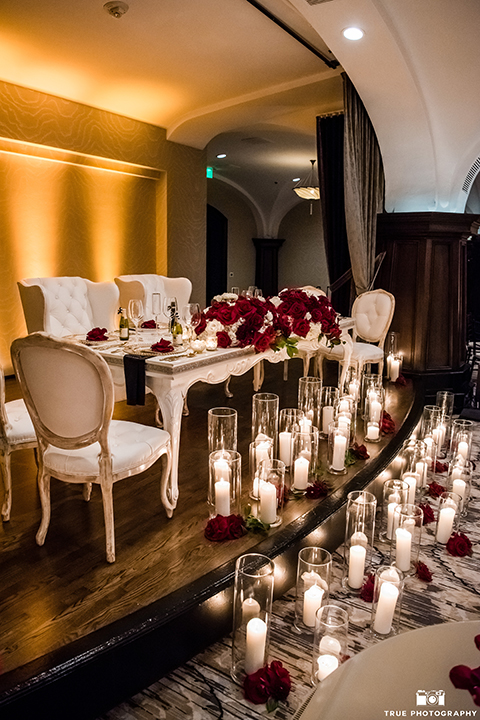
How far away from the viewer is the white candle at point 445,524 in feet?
9.04

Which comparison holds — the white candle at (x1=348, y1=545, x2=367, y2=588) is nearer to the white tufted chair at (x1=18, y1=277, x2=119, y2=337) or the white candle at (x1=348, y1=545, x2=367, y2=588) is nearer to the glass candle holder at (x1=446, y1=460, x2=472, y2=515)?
the glass candle holder at (x1=446, y1=460, x2=472, y2=515)

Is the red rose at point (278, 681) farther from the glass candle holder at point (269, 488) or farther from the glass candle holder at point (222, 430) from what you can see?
the glass candle holder at point (222, 430)

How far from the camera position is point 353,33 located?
398 cm

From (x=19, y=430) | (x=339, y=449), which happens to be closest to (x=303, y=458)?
(x=339, y=449)

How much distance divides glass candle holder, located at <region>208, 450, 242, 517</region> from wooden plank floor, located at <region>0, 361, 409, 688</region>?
142 mm

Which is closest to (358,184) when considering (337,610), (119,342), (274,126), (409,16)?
(409,16)

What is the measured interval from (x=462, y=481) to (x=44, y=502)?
2191 mm

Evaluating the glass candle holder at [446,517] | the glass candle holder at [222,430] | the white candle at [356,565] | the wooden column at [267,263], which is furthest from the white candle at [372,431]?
the wooden column at [267,263]

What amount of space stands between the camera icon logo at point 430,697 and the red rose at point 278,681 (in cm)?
97

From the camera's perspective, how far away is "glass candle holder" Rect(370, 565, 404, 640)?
1957mm

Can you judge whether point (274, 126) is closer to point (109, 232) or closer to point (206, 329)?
point (109, 232)

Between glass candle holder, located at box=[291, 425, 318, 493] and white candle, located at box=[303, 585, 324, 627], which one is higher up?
glass candle holder, located at box=[291, 425, 318, 493]

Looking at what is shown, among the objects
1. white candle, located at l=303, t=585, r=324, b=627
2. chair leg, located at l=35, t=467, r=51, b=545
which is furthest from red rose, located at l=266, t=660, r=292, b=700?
chair leg, located at l=35, t=467, r=51, b=545

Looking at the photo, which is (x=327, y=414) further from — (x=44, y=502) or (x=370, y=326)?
(x=44, y=502)
